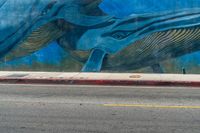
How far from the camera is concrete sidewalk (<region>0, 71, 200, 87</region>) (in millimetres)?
15789

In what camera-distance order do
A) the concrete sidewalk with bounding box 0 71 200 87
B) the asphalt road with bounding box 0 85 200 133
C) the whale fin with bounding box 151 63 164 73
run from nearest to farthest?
the asphalt road with bounding box 0 85 200 133 < the concrete sidewalk with bounding box 0 71 200 87 < the whale fin with bounding box 151 63 164 73

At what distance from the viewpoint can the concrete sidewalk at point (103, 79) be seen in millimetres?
15789

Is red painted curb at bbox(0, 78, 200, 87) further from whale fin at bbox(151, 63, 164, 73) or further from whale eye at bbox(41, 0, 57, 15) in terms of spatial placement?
whale eye at bbox(41, 0, 57, 15)

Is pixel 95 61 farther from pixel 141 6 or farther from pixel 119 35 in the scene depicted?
pixel 141 6

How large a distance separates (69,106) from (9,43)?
30.5 ft

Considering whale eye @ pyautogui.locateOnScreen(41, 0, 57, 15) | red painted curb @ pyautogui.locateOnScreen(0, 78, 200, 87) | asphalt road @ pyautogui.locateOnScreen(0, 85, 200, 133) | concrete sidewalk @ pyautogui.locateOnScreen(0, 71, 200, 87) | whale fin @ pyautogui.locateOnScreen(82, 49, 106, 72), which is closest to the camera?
asphalt road @ pyautogui.locateOnScreen(0, 85, 200, 133)

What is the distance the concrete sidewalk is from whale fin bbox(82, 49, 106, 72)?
0.71 m

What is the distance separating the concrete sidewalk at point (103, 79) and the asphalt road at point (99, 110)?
115cm

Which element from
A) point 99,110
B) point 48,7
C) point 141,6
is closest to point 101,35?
point 141,6

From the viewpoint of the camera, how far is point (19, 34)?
1919 centimetres

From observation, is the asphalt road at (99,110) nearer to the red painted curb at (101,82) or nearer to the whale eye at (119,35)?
the red painted curb at (101,82)

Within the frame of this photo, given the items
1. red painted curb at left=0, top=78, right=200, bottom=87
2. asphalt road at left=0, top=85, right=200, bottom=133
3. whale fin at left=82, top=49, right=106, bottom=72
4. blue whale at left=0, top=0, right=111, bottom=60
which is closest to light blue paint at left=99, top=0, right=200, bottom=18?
blue whale at left=0, top=0, right=111, bottom=60

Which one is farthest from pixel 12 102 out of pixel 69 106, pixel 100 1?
pixel 100 1

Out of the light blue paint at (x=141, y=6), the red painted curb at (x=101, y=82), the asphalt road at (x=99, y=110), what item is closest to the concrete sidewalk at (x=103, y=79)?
the red painted curb at (x=101, y=82)
